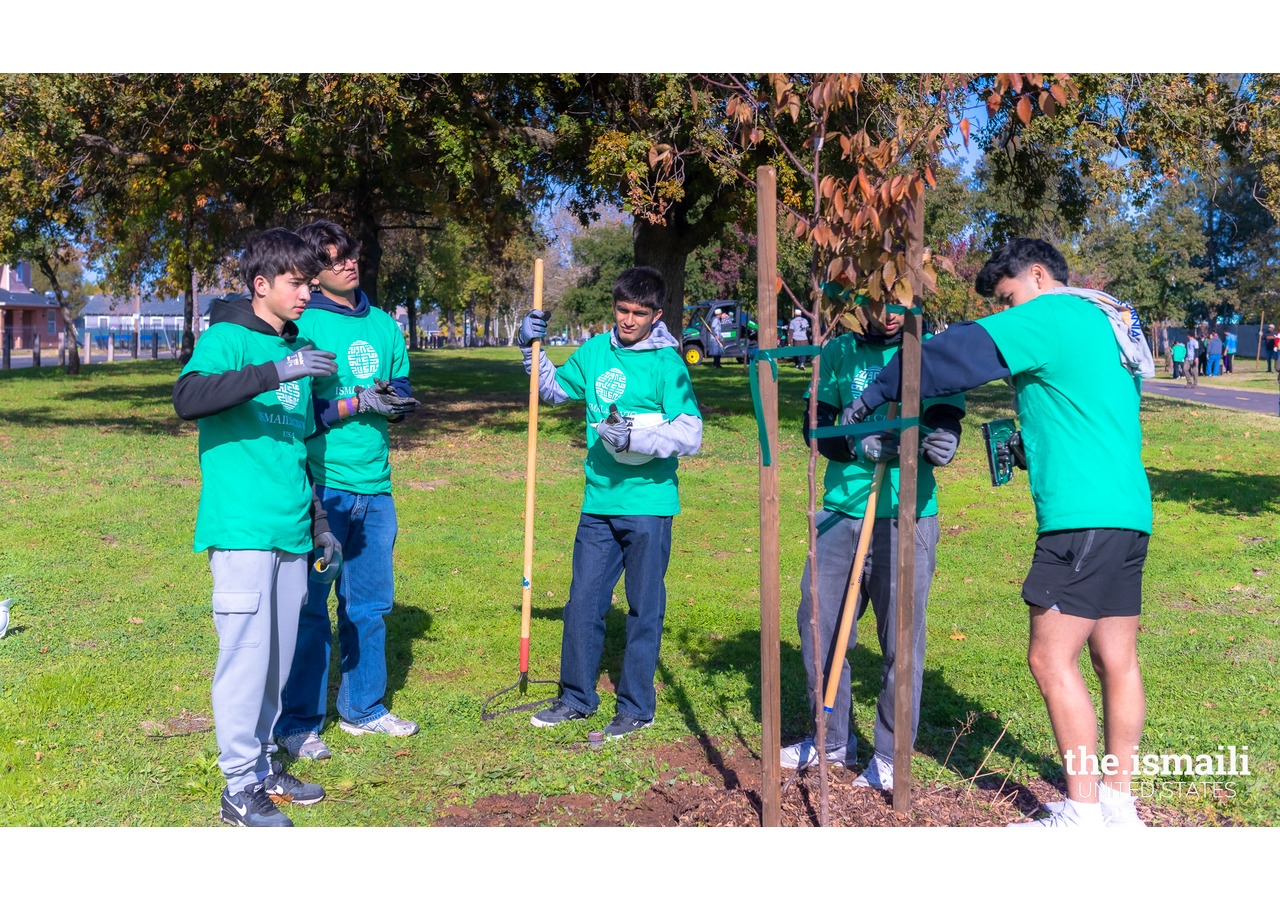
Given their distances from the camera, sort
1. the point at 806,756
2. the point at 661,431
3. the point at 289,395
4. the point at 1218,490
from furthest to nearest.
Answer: the point at 1218,490
the point at 661,431
the point at 806,756
the point at 289,395

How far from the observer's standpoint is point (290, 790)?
159 inches

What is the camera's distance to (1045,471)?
3.54 m

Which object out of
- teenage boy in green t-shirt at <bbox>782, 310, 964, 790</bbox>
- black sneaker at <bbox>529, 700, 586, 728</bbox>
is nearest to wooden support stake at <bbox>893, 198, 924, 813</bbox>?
teenage boy in green t-shirt at <bbox>782, 310, 964, 790</bbox>

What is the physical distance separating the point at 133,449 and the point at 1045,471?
1307 cm

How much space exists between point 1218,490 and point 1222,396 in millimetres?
17184

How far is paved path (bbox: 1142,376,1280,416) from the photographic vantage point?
2280 cm

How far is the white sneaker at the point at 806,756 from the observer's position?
4250 mm

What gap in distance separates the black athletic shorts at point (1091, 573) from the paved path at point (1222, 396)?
65.6 ft

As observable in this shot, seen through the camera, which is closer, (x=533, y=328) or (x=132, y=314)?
(x=533, y=328)

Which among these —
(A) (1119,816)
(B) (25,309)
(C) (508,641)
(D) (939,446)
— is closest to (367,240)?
(C) (508,641)

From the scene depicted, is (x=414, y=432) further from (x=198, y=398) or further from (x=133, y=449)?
(x=198, y=398)

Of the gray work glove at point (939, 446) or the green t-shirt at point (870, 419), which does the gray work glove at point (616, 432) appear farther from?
the gray work glove at point (939, 446)

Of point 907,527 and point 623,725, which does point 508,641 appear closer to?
point 623,725

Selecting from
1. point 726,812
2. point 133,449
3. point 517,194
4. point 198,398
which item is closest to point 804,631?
point 726,812
